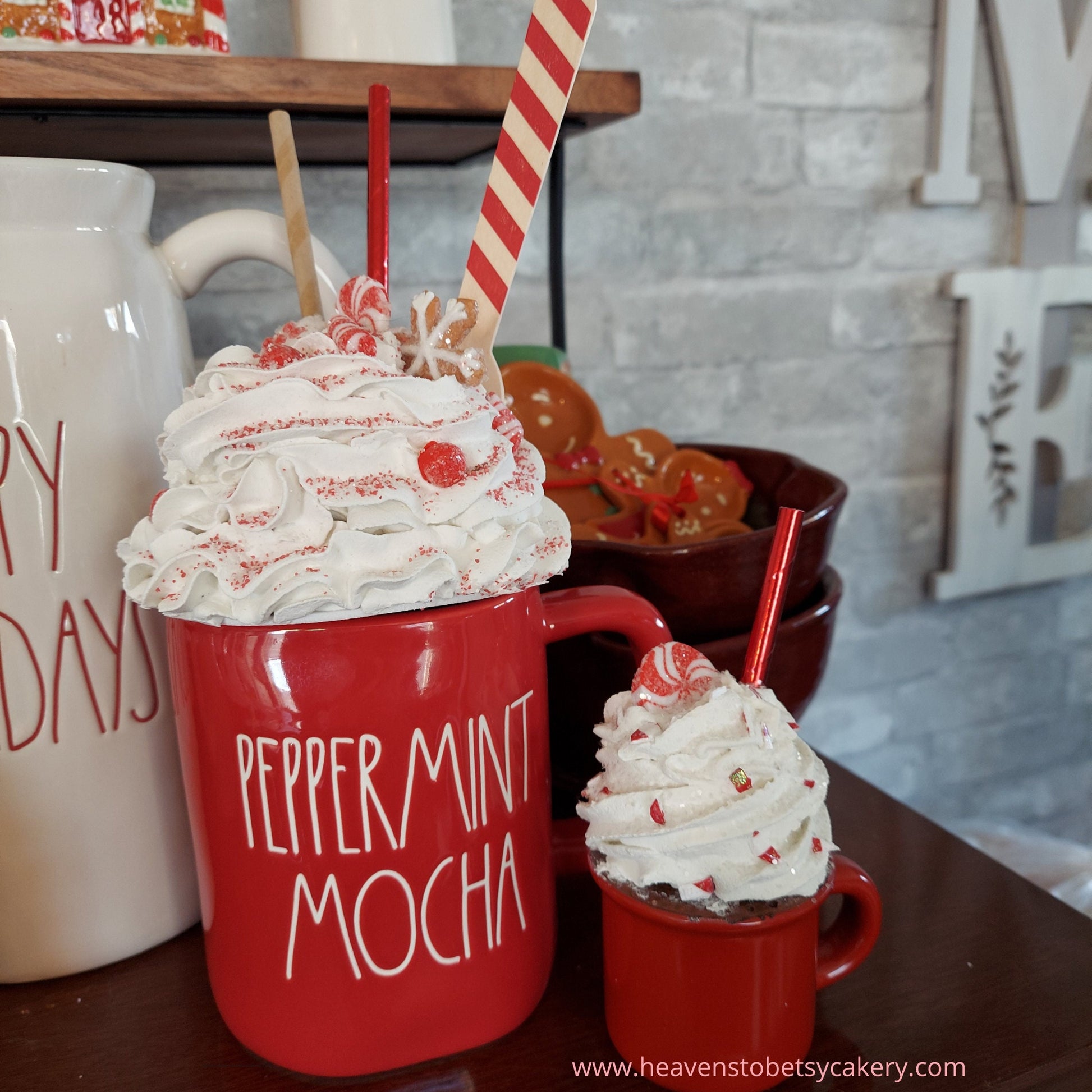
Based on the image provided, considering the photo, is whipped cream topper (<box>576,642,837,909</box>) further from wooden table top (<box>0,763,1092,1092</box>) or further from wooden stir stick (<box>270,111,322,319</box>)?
wooden stir stick (<box>270,111,322,319</box>)

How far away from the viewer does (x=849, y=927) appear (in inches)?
21.2

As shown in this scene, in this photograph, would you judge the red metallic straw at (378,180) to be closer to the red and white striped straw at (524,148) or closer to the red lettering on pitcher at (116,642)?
the red and white striped straw at (524,148)

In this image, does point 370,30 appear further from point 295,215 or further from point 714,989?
point 714,989

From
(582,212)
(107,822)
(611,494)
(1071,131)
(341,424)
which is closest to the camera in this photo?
(341,424)

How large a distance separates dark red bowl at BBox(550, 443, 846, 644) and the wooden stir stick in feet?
0.73

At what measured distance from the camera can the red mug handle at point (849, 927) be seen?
19.8 inches

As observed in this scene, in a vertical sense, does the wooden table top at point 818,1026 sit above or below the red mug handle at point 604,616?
below

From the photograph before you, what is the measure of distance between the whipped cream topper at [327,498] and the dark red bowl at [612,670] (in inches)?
7.2

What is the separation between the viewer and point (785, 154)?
1.04 meters

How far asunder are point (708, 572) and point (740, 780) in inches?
7.7

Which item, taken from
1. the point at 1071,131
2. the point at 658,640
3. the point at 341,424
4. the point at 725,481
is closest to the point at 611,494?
the point at 725,481

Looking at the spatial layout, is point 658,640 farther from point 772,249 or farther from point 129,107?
point 772,249

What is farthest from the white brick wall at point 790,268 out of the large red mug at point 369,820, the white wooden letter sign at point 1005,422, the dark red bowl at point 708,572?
the large red mug at point 369,820

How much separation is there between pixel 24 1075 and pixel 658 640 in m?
0.40
